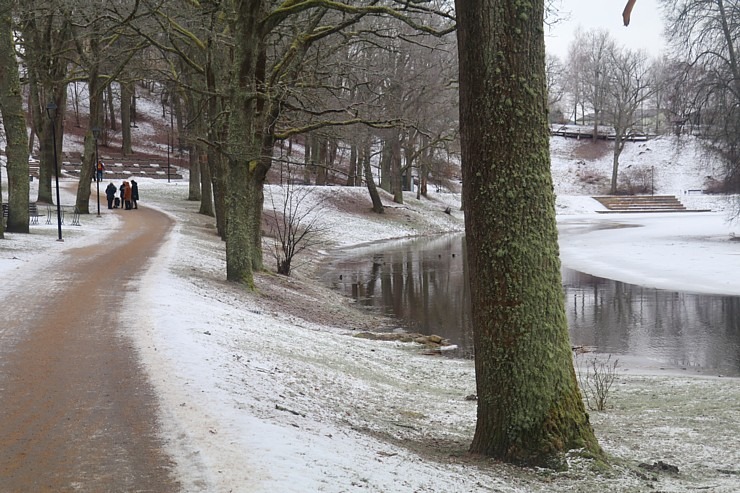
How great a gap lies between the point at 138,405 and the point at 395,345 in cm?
774

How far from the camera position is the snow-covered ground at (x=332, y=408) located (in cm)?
564

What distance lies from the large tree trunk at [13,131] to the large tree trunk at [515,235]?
Answer: 1652 cm

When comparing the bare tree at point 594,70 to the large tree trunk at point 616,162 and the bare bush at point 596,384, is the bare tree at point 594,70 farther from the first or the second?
the bare bush at point 596,384

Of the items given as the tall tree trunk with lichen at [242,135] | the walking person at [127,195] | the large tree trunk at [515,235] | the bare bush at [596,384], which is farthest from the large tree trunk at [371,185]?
the large tree trunk at [515,235]

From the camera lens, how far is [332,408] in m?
7.85

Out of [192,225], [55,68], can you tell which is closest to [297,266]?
[192,225]

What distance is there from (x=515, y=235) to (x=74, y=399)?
13.3 ft

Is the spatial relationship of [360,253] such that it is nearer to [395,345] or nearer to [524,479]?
[395,345]

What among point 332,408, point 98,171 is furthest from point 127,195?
point 332,408

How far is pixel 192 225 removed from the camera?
29.6 meters

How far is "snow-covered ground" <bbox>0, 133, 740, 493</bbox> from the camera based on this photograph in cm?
564

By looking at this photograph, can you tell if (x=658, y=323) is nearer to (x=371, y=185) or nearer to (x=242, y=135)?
(x=242, y=135)

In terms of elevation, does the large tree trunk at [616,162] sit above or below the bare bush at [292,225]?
above

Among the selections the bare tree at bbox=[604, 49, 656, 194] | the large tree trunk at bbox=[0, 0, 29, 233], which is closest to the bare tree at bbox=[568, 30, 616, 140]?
the bare tree at bbox=[604, 49, 656, 194]
